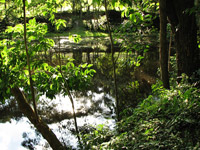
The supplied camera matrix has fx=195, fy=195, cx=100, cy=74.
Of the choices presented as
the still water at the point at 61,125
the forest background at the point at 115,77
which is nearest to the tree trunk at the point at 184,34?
the forest background at the point at 115,77

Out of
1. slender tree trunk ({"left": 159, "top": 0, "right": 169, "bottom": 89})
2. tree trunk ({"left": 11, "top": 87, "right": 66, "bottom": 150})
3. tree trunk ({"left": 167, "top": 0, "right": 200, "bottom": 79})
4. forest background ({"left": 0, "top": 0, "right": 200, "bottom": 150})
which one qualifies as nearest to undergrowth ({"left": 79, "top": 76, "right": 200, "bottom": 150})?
forest background ({"left": 0, "top": 0, "right": 200, "bottom": 150})

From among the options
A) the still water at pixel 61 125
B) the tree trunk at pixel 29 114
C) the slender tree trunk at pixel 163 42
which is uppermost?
the slender tree trunk at pixel 163 42

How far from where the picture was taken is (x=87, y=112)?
6.99 meters

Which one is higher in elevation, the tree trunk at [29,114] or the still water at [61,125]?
the tree trunk at [29,114]

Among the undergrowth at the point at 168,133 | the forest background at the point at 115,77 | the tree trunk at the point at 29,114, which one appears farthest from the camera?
the tree trunk at the point at 29,114

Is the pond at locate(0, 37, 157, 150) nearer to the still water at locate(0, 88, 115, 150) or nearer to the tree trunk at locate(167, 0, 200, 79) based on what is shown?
the still water at locate(0, 88, 115, 150)

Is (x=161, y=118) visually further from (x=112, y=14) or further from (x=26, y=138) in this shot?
(x=112, y=14)

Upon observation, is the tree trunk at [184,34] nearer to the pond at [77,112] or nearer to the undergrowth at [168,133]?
the pond at [77,112]

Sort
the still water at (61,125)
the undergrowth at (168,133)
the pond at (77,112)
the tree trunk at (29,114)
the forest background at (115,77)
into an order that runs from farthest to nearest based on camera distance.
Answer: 1. the pond at (77,112)
2. the still water at (61,125)
3. the tree trunk at (29,114)
4. the forest background at (115,77)
5. the undergrowth at (168,133)

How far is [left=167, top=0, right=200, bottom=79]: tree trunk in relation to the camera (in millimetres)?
3812

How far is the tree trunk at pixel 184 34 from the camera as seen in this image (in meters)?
3.81

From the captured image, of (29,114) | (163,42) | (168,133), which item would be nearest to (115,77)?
(163,42)

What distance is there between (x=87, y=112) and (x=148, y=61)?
792cm

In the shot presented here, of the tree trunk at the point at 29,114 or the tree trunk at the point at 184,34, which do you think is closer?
the tree trunk at the point at 29,114
